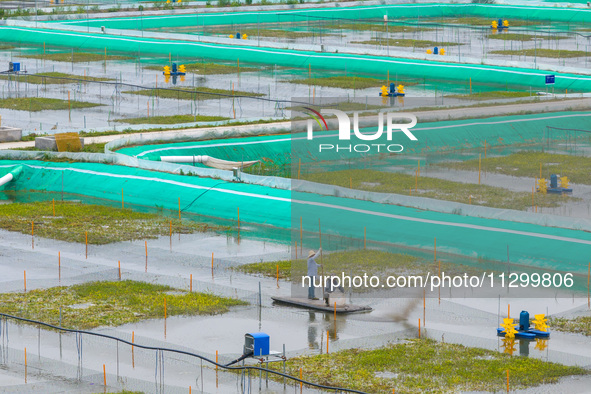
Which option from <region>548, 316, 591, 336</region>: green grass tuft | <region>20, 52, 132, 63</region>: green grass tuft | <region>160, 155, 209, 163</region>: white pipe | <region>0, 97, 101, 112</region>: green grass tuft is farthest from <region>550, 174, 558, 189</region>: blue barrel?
<region>20, 52, 132, 63</region>: green grass tuft

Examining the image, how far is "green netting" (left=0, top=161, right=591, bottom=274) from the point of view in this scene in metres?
35.3

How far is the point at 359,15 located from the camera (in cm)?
12100

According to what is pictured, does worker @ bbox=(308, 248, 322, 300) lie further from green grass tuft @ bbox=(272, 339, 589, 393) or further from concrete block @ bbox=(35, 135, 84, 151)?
concrete block @ bbox=(35, 135, 84, 151)

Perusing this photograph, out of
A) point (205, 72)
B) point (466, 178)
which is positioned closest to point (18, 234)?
point (466, 178)

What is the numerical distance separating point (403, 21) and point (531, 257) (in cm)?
8500

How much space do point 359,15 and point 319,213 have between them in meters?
83.1

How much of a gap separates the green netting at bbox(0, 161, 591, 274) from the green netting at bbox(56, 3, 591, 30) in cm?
5834

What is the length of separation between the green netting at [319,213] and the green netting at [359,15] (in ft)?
191

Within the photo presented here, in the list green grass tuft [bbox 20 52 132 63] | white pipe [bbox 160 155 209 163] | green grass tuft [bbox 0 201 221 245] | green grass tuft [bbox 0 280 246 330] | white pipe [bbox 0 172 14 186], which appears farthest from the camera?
green grass tuft [bbox 20 52 132 63]

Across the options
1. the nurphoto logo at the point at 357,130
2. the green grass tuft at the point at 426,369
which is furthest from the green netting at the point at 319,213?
the green grass tuft at the point at 426,369

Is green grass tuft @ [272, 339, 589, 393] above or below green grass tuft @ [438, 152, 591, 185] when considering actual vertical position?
below

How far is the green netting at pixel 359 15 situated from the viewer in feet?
368

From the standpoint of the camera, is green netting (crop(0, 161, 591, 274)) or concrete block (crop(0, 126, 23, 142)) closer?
green netting (crop(0, 161, 591, 274))

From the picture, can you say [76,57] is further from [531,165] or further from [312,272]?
[312,272]
